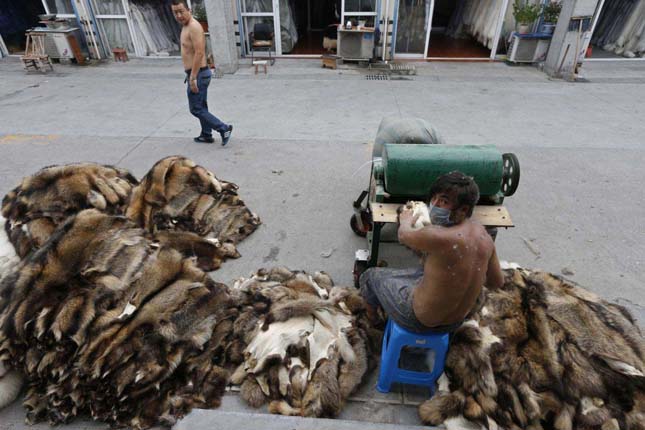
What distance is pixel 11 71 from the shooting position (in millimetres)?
10805

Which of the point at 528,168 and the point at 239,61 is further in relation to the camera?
the point at 239,61

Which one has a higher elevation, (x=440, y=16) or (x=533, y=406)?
(x=440, y=16)

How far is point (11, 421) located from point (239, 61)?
1070cm

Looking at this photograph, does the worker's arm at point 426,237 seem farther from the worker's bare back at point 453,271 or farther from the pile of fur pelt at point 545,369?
the pile of fur pelt at point 545,369

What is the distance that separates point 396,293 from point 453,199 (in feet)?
2.52

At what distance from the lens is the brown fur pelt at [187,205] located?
12.9ft

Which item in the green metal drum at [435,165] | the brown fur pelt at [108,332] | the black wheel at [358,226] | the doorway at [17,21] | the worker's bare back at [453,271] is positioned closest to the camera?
the worker's bare back at [453,271]

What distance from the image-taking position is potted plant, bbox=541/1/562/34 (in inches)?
388

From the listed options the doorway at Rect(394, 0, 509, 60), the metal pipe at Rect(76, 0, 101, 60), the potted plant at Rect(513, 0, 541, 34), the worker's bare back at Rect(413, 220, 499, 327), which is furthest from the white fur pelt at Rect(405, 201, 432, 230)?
the metal pipe at Rect(76, 0, 101, 60)

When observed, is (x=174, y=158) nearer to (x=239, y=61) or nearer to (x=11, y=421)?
(x=11, y=421)

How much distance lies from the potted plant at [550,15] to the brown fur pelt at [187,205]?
10.3 metres

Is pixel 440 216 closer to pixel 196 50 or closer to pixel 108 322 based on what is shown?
pixel 108 322

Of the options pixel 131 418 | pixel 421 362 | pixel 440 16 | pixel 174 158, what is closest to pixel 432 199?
pixel 421 362

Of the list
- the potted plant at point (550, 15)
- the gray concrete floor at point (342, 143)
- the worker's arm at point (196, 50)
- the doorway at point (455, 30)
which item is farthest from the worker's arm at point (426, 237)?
the potted plant at point (550, 15)
